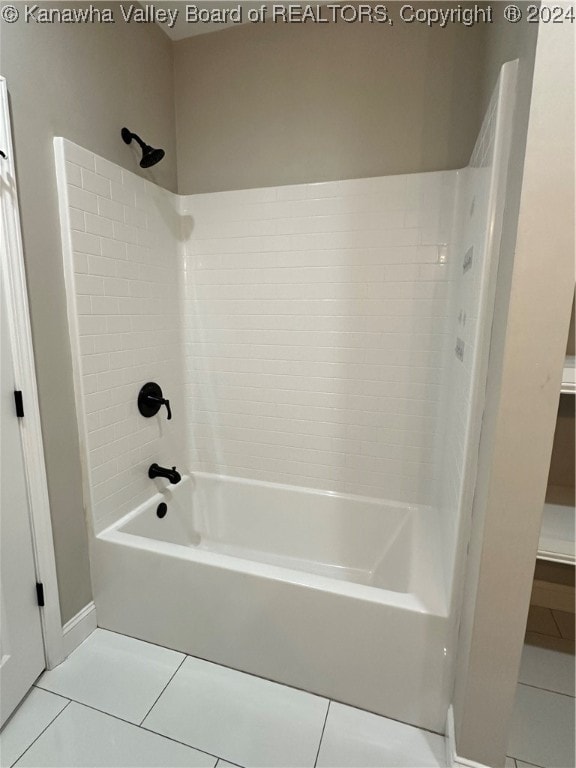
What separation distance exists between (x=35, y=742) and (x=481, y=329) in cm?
190

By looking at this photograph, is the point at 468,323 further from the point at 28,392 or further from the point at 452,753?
the point at 28,392

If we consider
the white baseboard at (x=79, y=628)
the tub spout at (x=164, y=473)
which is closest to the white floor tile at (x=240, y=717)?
the white baseboard at (x=79, y=628)

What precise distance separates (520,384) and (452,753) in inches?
44.9

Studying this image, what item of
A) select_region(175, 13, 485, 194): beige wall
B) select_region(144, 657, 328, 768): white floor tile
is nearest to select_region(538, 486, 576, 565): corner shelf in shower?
A: select_region(144, 657, 328, 768): white floor tile

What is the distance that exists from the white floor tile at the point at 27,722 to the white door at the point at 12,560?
3cm

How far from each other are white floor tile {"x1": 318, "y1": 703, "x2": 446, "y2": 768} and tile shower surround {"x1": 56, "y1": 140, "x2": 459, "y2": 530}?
2.94 feet

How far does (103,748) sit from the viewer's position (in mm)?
1239

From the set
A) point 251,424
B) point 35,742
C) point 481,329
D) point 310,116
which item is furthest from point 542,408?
point 35,742

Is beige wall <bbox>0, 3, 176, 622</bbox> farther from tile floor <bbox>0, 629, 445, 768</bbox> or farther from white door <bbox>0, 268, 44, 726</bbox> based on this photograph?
tile floor <bbox>0, 629, 445, 768</bbox>

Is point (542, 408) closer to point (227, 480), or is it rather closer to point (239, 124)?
point (227, 480)

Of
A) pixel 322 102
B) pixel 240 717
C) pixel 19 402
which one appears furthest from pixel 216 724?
pixel 322 102

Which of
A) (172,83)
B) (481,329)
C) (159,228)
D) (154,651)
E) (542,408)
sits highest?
(172,83)

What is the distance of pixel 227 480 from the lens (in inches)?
87.3

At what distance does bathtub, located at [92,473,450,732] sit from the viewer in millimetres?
1277
